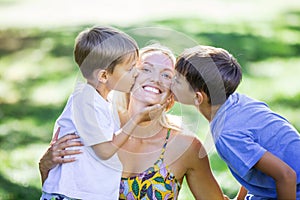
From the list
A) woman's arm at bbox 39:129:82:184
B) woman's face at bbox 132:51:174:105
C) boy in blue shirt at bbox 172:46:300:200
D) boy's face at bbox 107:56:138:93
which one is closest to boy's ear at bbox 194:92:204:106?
boy in blue shirt at bbox 172:46:300:200

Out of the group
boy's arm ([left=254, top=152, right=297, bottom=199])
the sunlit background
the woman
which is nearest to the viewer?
boy's arm ([left=254, top=152, right=297, bottom=199])

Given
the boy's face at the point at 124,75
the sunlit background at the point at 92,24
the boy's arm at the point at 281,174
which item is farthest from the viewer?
the sunlit background at the point at 92,24

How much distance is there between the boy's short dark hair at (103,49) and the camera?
3789 mm

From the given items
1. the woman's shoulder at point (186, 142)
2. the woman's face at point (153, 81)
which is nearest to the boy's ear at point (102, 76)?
the woman's face at point (153, 81)

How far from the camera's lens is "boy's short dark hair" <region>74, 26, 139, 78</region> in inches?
149

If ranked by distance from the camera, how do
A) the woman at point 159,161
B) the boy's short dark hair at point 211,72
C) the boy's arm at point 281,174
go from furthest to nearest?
the woman at point 159,161
the boy's short dark hair at point 211,72
the boy's arm at point 281,174

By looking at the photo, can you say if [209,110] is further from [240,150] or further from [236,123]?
[240,150]

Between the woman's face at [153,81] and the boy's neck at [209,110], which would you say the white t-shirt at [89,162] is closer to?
the woman's face at [153,81]

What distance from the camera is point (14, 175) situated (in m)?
6.47

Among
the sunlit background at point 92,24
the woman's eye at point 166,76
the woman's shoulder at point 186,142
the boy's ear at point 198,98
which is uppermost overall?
the woman's eye at point 166,76

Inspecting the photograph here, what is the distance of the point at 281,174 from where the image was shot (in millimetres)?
3492

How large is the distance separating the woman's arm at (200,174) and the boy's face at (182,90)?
1.27ft

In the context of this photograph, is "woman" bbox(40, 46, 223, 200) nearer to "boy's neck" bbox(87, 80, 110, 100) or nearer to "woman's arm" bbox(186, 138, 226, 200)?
"woman's arm" bbox(186, 138, 226, 200)

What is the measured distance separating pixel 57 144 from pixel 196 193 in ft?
2.65
